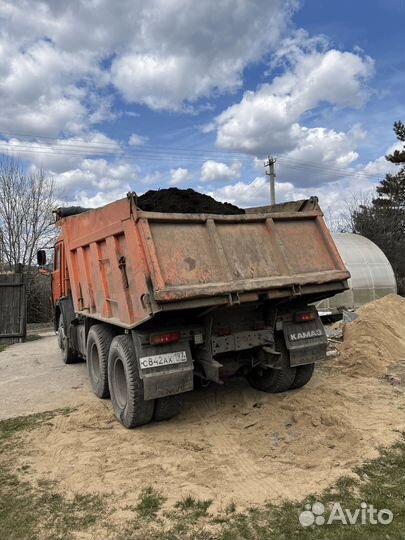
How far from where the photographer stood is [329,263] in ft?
18.2

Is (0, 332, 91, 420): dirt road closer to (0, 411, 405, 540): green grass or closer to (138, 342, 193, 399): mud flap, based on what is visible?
(138, 342, 193, 399): mud flap

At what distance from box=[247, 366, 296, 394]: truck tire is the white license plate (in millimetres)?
1687

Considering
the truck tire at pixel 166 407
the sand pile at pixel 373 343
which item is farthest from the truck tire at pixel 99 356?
the sand pile at pixel 373 343

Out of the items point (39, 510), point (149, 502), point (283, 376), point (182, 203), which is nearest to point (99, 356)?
point (182, 203)

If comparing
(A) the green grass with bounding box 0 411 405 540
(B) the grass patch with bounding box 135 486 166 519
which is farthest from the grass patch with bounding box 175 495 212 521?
(B) the grass patch with bounding box 135 486 166 519

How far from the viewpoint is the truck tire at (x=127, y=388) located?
5.06m

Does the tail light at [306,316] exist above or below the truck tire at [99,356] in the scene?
above

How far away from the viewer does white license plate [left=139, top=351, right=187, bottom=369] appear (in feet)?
15.7

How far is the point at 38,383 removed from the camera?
8164mm

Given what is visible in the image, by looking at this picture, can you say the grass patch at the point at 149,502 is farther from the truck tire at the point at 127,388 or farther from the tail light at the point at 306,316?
the tail light at the point at 306,316

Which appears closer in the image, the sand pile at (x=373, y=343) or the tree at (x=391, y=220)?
the sand pile at (x=373, y=343)

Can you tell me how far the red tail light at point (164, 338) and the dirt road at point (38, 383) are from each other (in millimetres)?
2488

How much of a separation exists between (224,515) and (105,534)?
34.3 inches

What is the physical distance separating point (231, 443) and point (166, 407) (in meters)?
0.94
